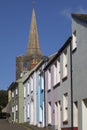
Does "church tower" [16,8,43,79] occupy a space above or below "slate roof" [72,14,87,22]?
above

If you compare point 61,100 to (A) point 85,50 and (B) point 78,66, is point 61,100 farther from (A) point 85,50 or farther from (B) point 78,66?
(A) point 85,50

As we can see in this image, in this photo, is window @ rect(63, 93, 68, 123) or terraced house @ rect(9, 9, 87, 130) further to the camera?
window @ rect(63, 93, 68, 123)

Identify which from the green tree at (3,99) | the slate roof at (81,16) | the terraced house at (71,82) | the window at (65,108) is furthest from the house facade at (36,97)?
the green tree at (3,99)

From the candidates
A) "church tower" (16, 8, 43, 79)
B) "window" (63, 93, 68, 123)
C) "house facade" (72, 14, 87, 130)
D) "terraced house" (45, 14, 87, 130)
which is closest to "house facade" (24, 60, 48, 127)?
"terraced house" (45, 14, 87, 130)

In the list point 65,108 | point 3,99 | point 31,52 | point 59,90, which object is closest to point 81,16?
point 65,108

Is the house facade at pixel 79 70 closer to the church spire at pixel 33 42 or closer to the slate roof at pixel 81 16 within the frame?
the slate roof at pixel 81 16

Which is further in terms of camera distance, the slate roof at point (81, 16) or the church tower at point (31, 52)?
the church tower at point (31, 52)

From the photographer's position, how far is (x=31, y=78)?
1950 inches

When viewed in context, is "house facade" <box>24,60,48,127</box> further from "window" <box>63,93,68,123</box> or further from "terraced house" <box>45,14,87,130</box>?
"window" <box>63,93,68,123</box>

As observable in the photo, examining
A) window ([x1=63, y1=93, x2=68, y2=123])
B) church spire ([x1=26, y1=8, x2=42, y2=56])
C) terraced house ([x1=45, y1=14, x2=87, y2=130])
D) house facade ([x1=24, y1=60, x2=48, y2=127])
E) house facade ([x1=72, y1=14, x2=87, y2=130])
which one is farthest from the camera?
church spire ([x1=26, y1=8, x2=42, y2=56])

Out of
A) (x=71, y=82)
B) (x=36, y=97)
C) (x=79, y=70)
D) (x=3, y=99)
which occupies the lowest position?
(x=71, y=82)

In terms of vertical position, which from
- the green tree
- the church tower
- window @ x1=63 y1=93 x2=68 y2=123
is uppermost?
the church tower

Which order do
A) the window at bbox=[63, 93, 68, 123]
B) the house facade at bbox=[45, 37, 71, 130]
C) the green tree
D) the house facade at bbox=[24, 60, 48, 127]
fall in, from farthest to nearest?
the green tree → the house facade at bbox=[24, 60, 48, 127] → the window at bbox=[63, 93, 68, 123] → the house facade at bbox=[45, 37, 71, 130]

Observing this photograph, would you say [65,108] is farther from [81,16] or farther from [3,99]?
[3,99]
